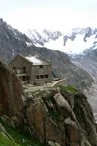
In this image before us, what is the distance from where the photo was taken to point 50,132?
49.5m

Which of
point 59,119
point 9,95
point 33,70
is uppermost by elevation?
point 33,70

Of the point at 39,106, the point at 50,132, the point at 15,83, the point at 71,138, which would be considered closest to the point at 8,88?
the point at 15,83

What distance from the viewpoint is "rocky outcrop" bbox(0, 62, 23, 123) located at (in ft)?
153

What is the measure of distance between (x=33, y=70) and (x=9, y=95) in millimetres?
27570

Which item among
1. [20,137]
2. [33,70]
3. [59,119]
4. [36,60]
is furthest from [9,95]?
[36,60]

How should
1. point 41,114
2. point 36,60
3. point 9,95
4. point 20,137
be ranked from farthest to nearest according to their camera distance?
point 36,60 < point 41,114 < point 9,95 < point 20,137

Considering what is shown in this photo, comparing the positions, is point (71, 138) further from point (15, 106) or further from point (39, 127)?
point (15, 106)

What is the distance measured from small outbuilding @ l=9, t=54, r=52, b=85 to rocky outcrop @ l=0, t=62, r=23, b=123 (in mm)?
Result: 24298

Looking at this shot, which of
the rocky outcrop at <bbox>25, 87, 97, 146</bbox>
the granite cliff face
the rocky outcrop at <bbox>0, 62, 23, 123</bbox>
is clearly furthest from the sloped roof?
the rocky outcrop at <bbox>0, 62, 23, 123</bbox>

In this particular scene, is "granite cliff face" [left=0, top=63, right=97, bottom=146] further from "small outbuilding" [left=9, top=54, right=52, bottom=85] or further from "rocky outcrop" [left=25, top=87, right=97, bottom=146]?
"small outbuilding" [left=9, top=54, right=52, bottom=85]

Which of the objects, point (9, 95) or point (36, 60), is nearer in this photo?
point (9, 95)

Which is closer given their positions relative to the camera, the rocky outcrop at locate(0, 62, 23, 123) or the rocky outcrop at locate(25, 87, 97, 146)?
the rocky outcrop at locate(0, 62, 23, 123)

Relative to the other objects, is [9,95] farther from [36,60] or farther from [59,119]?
[36,60]

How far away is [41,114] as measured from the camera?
4872 centimetres
